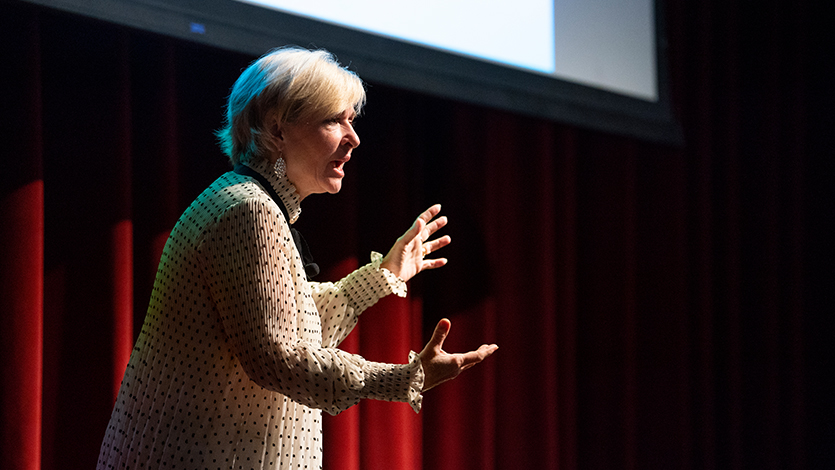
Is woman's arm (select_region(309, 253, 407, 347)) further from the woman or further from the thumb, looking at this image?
the thumb

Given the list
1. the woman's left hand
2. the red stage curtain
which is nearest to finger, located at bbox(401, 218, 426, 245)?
the woman's left hand

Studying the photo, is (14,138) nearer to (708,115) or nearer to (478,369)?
(478,369)

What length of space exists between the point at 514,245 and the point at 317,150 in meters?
1.40

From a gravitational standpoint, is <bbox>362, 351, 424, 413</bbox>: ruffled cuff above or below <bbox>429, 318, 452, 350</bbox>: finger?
below

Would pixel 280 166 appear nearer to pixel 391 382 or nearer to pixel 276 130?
pixel 276 130

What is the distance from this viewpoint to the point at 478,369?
2.25m

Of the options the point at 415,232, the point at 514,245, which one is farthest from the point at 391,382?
the point at 514,245

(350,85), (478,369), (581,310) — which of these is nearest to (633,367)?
(581,310)

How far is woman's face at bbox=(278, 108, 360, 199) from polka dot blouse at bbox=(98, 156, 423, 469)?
0.35ft

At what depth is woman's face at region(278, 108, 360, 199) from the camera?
109 cm

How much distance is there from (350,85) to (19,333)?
0.90 metres

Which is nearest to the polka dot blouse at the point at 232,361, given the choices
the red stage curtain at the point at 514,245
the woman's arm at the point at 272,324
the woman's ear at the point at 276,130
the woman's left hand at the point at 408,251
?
the woman's arm at the point at 272,324

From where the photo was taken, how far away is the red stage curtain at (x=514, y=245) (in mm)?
1525

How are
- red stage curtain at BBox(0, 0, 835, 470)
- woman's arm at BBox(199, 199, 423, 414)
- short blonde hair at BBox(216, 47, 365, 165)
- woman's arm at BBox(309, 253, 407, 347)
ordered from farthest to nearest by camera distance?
red stage curtain at BBox(0, 0, 835, 470), woman's arm at BBox(309, 253, 407, 347), short blonde hair at BBox(216, 47, 365, 165), woman's arm at BBox(199, 199, 423, 414)
